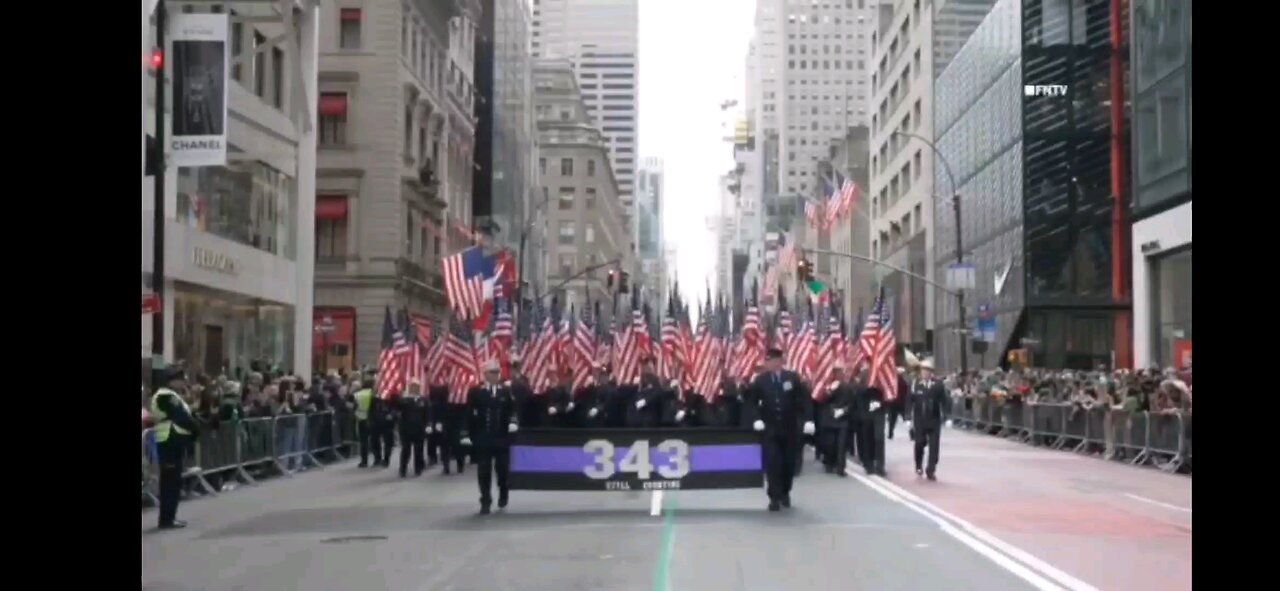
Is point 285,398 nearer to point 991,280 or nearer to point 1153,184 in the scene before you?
point 1153,184

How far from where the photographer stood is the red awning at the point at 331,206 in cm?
5891

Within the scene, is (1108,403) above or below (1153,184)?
below

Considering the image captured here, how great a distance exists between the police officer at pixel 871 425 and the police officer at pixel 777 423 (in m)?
7.56

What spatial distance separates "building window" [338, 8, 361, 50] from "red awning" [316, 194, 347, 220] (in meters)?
5.44

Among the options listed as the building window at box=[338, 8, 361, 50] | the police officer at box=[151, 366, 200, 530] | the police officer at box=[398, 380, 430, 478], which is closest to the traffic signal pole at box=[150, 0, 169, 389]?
the police officer at box=[398, 380, 430, 478]

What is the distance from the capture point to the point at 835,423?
27531mm

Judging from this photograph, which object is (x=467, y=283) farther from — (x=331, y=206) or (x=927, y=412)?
(x=927, y=412)

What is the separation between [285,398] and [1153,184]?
83.4 feet

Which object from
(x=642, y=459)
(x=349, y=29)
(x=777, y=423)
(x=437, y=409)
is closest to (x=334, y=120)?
(x=349, y=29)

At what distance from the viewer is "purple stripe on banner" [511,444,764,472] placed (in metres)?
20.0

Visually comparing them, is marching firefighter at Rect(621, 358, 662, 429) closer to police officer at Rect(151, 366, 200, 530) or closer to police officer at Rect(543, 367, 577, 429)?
police officer at Rect(543, 367, 577, 429)
